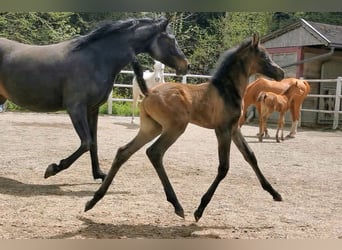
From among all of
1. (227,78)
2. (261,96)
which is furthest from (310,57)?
(227,78)

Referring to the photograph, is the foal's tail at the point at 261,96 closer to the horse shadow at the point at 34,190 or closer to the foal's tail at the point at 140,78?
the horse shadow at the point at 34,190

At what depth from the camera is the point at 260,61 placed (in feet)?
10.5

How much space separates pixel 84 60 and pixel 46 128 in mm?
5844

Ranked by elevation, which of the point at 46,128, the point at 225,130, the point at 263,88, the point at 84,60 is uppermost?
the point at 84,60

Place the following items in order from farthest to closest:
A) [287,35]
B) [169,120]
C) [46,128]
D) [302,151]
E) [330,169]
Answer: [287,35], [46,128], [302,151], [330,169], [169,120]

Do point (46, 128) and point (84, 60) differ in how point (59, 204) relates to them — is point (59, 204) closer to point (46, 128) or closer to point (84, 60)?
point (84, 60)

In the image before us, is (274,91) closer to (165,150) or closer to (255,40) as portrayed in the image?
(255,40)

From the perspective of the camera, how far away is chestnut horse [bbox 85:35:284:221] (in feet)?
9.31

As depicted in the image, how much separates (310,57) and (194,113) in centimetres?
1223

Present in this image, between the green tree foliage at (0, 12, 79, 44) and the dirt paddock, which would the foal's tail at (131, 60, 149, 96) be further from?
the green tree foliage at (0, 12, 79, 44)

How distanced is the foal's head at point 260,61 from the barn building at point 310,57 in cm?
1087

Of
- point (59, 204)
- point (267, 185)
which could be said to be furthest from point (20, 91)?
point (267, 185)

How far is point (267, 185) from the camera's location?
3240 mm

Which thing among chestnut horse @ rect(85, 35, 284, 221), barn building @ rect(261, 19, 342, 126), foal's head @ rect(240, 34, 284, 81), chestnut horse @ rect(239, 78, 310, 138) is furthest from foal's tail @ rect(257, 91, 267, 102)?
chestnut horse @ rect(85, 35, 284, 221)
